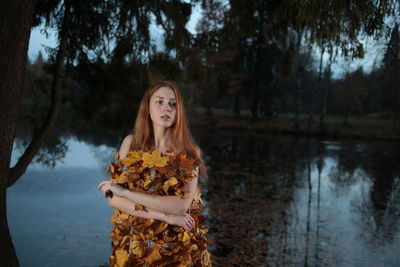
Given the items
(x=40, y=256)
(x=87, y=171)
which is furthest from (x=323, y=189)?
(x=40, y=256)

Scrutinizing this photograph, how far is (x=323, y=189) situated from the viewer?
32.1 feet

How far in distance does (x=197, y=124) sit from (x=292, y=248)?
82.3ft

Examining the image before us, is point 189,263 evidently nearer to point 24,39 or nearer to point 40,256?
point 24,39

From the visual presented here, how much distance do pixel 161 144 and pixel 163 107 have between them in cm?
→ 20

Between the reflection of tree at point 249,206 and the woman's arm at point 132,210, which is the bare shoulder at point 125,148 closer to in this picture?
the woman's arm at point 132,210

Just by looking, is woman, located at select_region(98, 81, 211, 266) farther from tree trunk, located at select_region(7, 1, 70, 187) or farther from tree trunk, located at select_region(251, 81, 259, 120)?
tree trunk, located at select_region(251, 81, 259, 120)

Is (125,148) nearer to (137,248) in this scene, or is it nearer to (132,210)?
(132,210)

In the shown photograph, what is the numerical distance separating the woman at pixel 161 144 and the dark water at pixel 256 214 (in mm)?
3202

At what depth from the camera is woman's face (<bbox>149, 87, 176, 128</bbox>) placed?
2.08m

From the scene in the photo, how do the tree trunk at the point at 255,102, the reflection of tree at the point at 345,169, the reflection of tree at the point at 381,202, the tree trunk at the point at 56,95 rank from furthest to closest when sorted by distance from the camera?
1. the tree trunk at the point at 255,102
2. the reflection of tree at the point at 345,169
3. the reflection of tree at the point at 381,202
4. the tree trunk at the point at 56,95

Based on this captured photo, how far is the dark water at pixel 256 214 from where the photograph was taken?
531 cm

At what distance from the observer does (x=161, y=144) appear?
2141 mm

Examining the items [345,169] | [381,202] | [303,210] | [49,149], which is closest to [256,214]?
[303,210]

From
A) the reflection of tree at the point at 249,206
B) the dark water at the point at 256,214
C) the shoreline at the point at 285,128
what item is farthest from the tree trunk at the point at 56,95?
the shoreline at the point at 285,128
